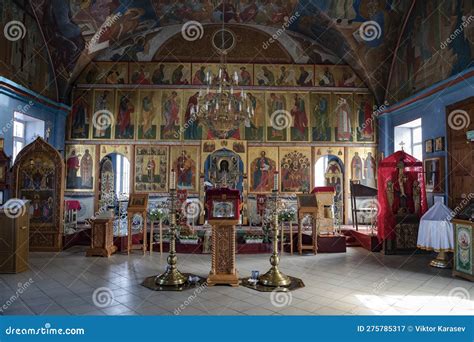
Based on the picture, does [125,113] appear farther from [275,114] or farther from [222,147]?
[275,114]

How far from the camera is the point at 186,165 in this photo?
12.4m

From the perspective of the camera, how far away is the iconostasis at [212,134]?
12375mm

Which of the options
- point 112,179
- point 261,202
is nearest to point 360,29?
point 261,202

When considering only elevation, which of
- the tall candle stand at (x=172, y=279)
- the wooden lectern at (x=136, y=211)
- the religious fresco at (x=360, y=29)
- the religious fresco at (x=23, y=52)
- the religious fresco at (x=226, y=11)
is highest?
the religious fresco at (x=226, y=11)

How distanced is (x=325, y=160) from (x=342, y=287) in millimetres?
8136

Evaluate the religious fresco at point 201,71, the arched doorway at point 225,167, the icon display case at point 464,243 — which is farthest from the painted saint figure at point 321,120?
the icon display case at point 464,243

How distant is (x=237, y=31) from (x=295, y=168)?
238 inches

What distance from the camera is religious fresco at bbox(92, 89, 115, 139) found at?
12375mm

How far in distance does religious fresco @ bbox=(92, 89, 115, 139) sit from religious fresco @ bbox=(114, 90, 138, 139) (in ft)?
0.76

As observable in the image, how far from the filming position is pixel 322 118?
1267cm

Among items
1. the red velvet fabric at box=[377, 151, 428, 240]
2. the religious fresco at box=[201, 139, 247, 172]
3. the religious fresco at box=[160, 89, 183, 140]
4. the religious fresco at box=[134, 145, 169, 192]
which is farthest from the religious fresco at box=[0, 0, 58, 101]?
the red velvet fabric at box=[377, 151, 428, 240]

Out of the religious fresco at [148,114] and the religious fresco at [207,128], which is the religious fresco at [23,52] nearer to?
the religious fresco at [207,128]

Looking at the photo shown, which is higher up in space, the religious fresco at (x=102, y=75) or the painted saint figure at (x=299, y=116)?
the religious fresco at (x=102, y=75)

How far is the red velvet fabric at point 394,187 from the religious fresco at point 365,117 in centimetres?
438
